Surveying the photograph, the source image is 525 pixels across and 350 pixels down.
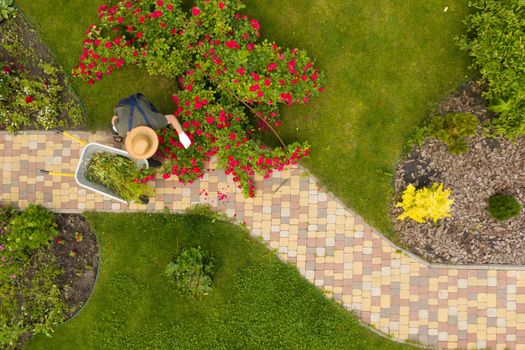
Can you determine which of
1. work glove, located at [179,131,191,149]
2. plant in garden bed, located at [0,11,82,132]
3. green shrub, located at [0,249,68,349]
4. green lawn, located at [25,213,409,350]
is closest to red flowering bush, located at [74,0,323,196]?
work glove, located at [179,131,191,149]

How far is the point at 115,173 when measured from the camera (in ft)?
27.0

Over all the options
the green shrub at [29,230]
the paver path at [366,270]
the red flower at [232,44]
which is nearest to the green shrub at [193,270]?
the paver path at [366,270]

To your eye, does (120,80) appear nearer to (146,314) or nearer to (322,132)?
(322,132)

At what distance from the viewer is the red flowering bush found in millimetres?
7895

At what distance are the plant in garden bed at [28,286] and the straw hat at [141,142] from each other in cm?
289

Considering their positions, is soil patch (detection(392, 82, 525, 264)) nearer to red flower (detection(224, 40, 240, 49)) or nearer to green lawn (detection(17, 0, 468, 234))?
green lawn (detection(17, 0, 468, 234))

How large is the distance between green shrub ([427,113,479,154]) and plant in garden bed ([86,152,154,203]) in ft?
18.2

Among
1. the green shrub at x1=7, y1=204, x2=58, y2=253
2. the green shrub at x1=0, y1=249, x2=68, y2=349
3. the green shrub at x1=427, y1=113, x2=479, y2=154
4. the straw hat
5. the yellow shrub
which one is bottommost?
the green shrub at x1=0, y1=249, x2=68, y2=349

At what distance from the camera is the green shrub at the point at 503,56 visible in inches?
292

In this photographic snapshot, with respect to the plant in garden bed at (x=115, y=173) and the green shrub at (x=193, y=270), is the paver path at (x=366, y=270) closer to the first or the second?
the plant in garden bed at (x=115, y=173)

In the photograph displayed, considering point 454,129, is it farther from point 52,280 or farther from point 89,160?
point 52,280

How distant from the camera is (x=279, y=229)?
29.3 feet

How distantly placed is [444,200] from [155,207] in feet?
18.2

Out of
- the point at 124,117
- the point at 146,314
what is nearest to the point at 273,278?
the point at 146,314
